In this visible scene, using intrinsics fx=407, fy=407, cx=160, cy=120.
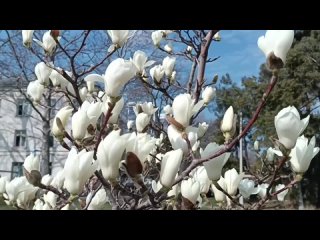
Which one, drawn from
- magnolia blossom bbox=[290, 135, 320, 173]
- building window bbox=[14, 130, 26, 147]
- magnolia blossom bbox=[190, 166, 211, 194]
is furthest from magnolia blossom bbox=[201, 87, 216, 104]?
building window bbox=[14, 130, 26, 147]

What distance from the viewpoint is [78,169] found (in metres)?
0.52

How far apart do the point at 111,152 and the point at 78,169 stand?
0.18ft

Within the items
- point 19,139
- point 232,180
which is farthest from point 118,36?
point 19,139

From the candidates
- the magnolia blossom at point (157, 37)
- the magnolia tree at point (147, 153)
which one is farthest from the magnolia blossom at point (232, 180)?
the magnolia blossom at point (157, 37)

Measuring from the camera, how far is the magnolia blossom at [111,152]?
495mm

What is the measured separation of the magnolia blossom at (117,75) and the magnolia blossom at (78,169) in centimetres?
11

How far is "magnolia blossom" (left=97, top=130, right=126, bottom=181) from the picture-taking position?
49 cm

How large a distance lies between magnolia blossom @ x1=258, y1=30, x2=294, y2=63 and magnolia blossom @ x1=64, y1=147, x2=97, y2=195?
27 cm

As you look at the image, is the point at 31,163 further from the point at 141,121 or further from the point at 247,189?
the point at 247,189

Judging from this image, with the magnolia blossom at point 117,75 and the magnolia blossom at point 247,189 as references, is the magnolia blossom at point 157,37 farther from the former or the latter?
the magnolia blossom at point 117,75
